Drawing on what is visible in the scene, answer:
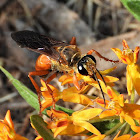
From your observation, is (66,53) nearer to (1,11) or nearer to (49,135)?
(49,135)

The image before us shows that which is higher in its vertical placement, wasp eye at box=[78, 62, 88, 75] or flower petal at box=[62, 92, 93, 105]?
wasp eye at box=[78, 62, 88, 75]

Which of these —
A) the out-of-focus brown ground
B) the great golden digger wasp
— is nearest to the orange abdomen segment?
the great golden digger wasp

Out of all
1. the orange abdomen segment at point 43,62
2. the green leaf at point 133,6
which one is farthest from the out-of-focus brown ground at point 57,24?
the orange abdomen segment at point 43,62

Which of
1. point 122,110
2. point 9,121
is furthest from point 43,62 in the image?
point 122,110

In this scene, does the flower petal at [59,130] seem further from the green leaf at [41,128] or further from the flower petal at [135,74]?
the flower petal at [135,74]

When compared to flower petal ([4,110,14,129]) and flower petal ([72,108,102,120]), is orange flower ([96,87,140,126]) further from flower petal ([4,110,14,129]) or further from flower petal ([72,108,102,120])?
flower petal ([4,110,14,129])

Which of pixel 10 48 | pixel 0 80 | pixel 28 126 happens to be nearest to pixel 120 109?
pixel 28 126
